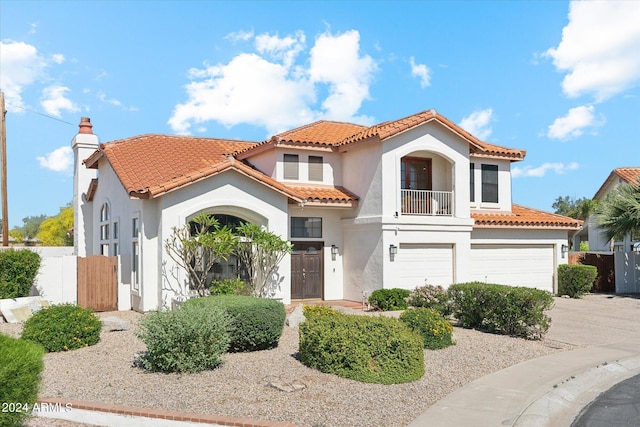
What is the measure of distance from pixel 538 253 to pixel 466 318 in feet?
35.3

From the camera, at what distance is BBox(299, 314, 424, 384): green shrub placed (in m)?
9.26

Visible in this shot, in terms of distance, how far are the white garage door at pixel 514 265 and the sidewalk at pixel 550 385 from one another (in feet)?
22.8

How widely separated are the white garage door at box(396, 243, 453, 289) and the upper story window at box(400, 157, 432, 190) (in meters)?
2.41

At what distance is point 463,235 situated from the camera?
69.5ft

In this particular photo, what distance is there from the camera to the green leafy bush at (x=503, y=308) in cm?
1329

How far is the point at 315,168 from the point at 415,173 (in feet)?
12.3

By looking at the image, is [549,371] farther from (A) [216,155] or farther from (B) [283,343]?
(A) [216,155]

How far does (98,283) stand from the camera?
59.7ft

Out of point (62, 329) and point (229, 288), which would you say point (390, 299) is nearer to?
point (229, 288)

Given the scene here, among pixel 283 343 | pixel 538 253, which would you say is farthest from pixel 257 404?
pixel 538 253

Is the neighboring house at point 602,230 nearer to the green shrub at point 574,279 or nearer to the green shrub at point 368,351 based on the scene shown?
the green shrub at point 574,279

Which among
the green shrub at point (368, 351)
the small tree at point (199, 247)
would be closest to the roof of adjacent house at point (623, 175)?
the small tree at point (199, 247)

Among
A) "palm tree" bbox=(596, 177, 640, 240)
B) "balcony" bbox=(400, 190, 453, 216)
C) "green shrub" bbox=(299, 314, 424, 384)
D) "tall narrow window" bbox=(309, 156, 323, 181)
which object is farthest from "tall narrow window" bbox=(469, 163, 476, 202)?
"green shrub" bbox=(299, 314, 424, 384)

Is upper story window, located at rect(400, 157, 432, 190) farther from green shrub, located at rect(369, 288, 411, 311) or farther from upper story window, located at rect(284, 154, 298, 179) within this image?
green shrub, located at rect(369, 288, 411, 311)
